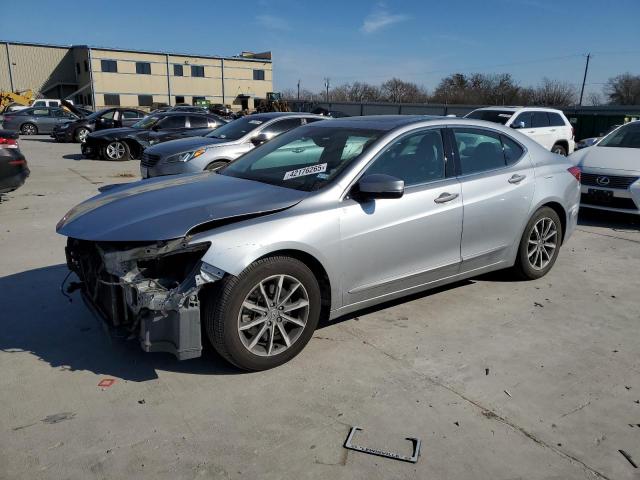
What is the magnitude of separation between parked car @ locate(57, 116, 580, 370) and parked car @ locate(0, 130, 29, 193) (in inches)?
198

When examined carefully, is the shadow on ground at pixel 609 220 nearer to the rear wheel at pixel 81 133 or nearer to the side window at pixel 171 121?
the side window at pixel 171 121

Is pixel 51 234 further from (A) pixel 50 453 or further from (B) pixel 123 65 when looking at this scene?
(B) pixel 123 65

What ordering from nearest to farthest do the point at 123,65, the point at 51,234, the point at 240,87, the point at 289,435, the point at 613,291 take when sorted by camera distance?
1. the point at 289,435
2. the point at 613,291
3. the point at 51,234
4. the point at 123,65
5. the point at 240,87

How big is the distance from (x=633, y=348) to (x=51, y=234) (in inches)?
262

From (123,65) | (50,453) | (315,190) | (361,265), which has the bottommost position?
(50,453)

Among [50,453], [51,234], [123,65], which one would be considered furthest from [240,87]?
[50,453]

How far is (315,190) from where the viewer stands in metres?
3.68

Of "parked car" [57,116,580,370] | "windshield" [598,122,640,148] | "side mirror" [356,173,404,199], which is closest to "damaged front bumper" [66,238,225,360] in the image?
"parked car" [57,116,580,370]

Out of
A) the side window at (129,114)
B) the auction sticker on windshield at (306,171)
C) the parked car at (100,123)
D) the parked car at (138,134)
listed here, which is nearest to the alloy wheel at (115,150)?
the parked car at (138,134)

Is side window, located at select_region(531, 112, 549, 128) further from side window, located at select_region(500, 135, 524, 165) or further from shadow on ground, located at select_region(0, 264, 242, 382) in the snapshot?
shadow on ground, located at select_region(0, 264, 242, 382)

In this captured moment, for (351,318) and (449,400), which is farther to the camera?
(351,318)

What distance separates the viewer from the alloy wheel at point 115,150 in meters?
15.7

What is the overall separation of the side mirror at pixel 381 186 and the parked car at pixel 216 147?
541 centimetres

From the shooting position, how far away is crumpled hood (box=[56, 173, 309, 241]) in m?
3.21
